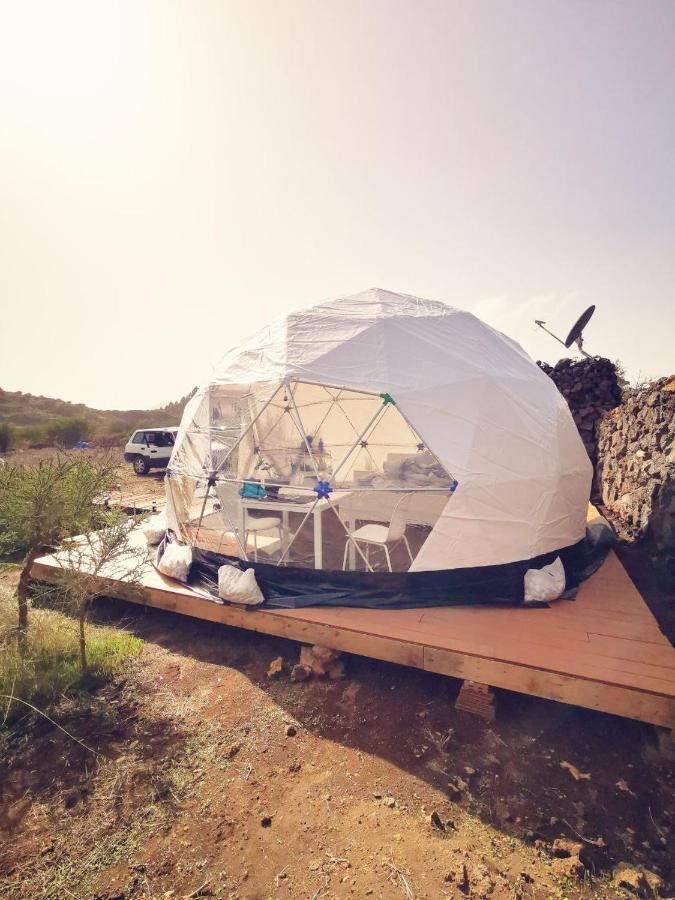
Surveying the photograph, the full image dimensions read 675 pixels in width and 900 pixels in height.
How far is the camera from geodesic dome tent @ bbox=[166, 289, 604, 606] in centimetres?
484

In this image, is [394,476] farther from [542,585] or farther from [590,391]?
[590,391]

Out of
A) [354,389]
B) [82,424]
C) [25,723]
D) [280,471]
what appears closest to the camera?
[25,723]

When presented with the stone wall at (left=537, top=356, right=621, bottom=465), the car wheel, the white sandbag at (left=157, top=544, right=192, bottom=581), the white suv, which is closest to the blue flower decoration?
the white sandbag at (left=157, top=544, right=192, bottom=581)

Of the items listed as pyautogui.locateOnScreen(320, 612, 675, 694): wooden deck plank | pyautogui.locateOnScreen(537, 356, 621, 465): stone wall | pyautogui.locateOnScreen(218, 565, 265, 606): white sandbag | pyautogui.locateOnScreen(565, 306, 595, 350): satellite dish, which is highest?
pyautogui.locateOnScreen(565, 306, 595, 350): satellite dish

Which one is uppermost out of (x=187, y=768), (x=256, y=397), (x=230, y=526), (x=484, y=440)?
(x=256, y=397)

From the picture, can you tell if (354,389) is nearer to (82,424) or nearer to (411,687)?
(411,687)

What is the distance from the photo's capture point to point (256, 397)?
550cm

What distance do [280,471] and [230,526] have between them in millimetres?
1296

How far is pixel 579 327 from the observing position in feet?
40.7

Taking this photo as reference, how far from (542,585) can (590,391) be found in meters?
9.17

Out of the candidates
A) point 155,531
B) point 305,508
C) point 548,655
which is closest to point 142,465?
point 155,531

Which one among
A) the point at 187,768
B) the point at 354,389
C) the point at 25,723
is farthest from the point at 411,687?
the point at 25,723

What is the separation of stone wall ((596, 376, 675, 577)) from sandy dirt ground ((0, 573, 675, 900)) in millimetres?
3271

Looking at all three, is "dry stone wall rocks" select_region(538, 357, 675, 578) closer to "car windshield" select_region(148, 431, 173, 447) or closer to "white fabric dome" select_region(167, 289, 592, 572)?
"white fabric dome" select_region(167, 289, 592, 572)
